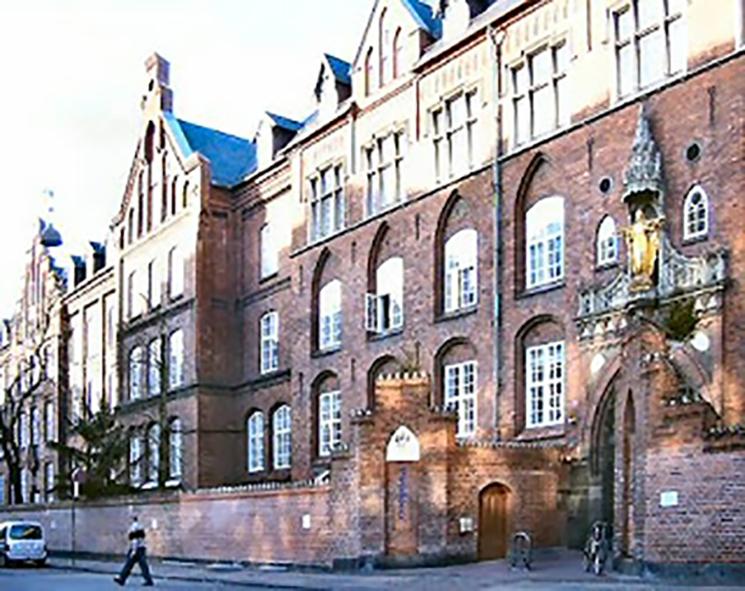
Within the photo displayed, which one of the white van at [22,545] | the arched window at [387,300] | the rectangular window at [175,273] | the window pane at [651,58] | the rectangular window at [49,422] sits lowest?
the white van at [22,545]

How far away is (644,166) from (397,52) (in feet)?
45.4

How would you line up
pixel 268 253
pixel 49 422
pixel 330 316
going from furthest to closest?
pixel 49 422 → pixel 268 253 → pixel 330 316

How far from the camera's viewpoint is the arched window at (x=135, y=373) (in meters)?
56.4

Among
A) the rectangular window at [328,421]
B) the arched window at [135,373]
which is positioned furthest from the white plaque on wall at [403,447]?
the arched window at [135,373]

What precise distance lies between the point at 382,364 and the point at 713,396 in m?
14.7

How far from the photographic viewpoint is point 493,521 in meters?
29.4

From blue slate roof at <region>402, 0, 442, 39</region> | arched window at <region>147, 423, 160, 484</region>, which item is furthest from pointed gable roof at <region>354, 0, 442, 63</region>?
arched window at <region>147, 423, 160, 484</region>

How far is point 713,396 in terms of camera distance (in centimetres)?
2652

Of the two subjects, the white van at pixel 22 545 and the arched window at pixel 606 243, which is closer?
the arched window at pixel 606 243

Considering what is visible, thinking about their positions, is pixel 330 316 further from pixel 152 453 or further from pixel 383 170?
pixel 152 453

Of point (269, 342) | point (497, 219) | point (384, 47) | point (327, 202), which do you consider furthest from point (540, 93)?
point (269, 342)

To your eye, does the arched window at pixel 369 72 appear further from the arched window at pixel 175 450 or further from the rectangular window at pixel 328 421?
the arched window at pixel 175 450

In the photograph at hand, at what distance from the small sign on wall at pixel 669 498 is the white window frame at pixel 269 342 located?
1044 inches

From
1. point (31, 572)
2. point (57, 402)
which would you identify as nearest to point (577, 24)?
point (31, 572)
